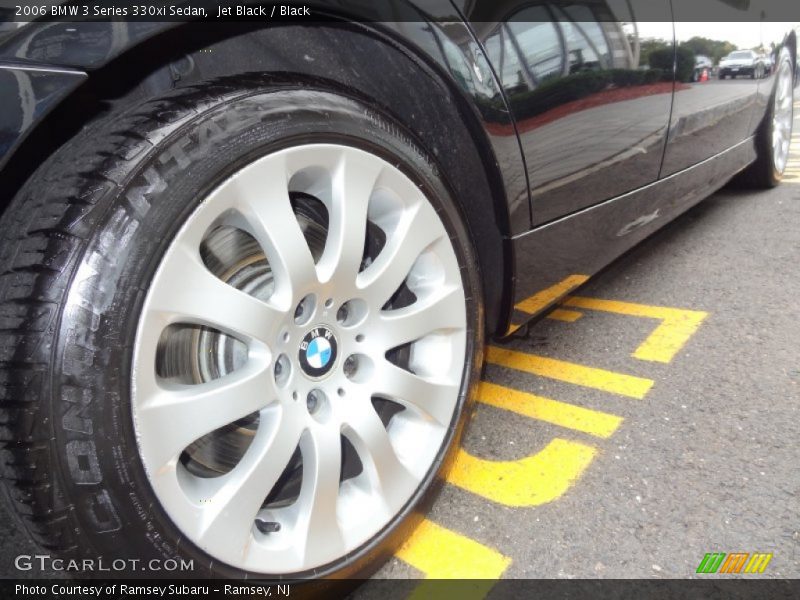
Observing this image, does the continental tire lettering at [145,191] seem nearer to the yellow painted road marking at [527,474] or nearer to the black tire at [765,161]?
the yellow painted road marking at [527,474]

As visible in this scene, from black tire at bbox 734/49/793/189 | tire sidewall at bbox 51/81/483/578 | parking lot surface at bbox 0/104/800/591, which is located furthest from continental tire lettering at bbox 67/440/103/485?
black tire at bbox 734/49/793/189

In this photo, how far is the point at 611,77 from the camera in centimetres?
183

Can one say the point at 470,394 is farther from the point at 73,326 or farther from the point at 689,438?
the point at 73,326

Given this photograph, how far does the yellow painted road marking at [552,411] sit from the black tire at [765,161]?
8.49 ft

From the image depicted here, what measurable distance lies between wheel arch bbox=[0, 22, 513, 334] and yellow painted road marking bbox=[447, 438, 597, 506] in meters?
0.37

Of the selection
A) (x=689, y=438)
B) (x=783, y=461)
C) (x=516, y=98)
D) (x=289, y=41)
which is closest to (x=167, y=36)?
(x=289, y=41)

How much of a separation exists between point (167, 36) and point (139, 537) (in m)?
0.82

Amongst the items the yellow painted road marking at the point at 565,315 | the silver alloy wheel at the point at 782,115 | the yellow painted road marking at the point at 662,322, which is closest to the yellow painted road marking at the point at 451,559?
the yellow painted road marking at the point at 662,322

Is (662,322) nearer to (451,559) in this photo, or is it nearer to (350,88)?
(451,559)

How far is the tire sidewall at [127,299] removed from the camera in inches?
37.2

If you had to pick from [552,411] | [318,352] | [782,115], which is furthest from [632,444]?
[782,115]

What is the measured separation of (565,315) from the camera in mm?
2625

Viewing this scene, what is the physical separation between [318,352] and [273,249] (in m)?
0.22

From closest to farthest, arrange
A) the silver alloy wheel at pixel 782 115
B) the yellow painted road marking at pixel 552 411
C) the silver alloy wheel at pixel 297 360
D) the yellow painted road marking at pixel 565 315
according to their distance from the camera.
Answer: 1. the silver alloy wheel at pixel 297 360
2. the yellow painted road marking at pixel 552 411
3. the yellow painted road marking at pixel 565 315
4. the silver alloy wheel at pixel 782 115
